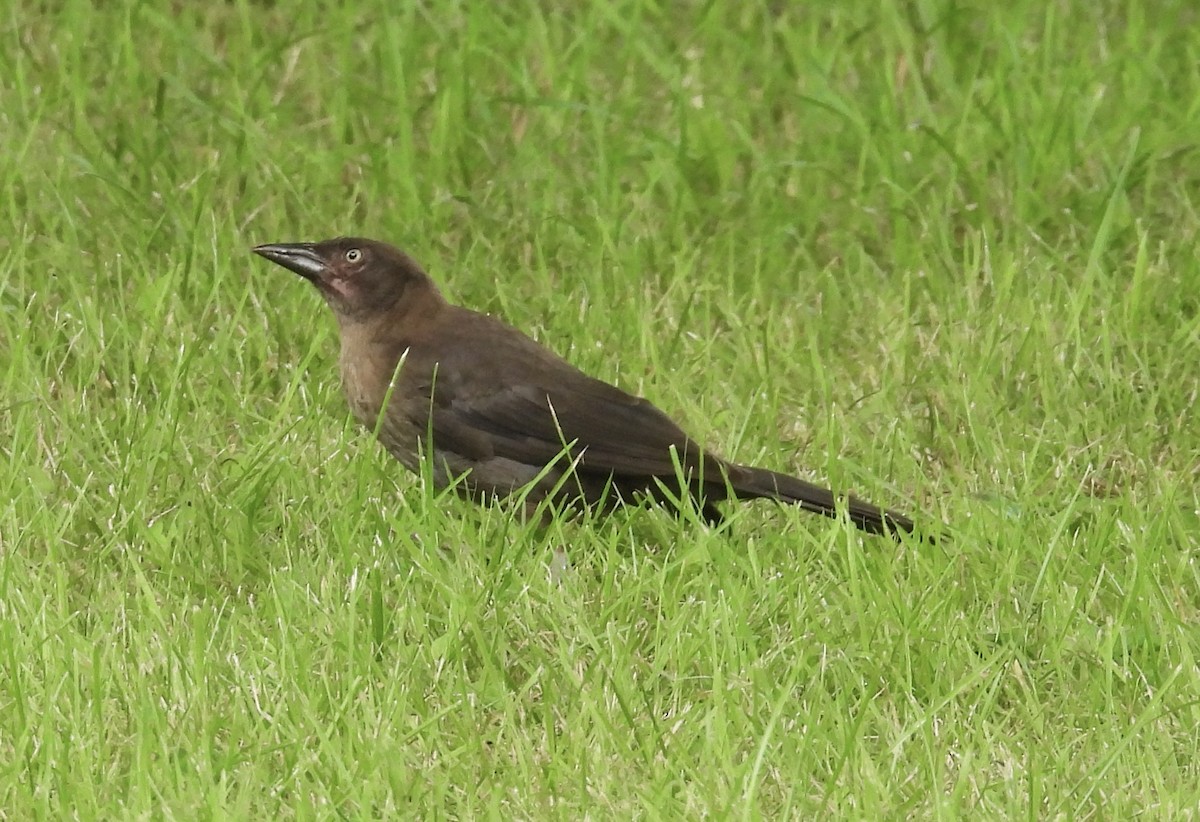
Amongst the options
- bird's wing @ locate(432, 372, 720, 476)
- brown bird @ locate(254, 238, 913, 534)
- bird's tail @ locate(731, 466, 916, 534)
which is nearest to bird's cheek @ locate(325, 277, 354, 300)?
brown bird @ locate(254, 238, 913, 534)

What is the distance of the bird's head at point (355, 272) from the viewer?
17.3 ft

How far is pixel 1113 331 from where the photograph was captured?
5.71 meters

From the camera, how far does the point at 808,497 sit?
15.6 feet

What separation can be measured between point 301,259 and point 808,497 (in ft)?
4.73

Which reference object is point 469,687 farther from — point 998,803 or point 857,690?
point 998,803

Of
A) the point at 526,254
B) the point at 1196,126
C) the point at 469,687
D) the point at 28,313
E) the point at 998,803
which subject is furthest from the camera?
the point at 1196,126

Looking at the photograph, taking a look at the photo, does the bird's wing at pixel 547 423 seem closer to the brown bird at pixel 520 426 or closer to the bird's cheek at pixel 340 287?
the brown bird at pixel 520 426

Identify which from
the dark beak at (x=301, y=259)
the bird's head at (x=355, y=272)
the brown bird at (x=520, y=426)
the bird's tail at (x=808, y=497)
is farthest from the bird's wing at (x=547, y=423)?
the dark beak at (x=301, y=259)

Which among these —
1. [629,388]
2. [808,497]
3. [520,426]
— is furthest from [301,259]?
[808,497]

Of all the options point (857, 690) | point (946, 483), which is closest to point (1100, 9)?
point (946, 483)

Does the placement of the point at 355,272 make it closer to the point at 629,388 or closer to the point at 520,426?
the point at 520,426

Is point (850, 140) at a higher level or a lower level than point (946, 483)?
higher

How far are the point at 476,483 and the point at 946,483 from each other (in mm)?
1118

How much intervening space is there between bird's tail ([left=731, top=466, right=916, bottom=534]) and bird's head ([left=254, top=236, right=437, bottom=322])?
1.01 m
